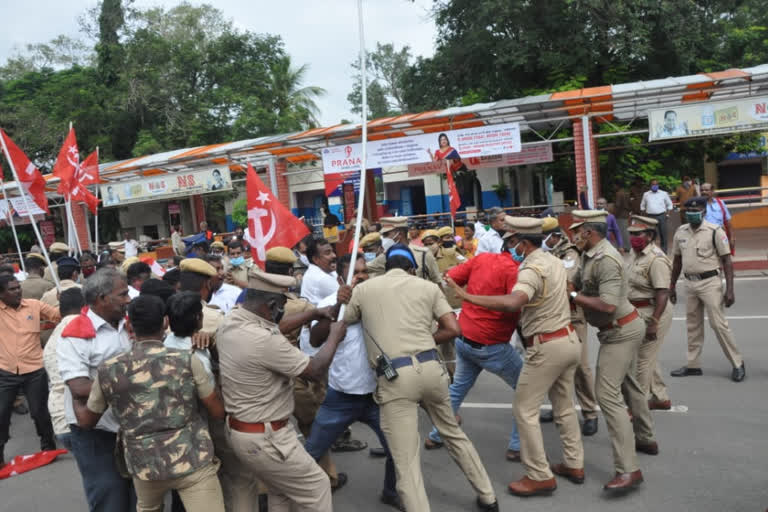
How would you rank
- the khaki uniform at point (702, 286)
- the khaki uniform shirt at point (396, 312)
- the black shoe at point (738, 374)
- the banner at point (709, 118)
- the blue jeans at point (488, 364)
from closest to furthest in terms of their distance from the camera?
the khaki uniform shirt at point (396, 312) < the blue jeans at point (488, 364) < the black shoe at point (738, 374) < the khaki uniform at point (702, 286) < the banner at point (709, 118)

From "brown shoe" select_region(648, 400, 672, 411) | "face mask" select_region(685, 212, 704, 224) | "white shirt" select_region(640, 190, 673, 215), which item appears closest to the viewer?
"brown shoe" select_region(648, 400, 672, 411)

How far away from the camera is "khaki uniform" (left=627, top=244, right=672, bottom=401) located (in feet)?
15.6

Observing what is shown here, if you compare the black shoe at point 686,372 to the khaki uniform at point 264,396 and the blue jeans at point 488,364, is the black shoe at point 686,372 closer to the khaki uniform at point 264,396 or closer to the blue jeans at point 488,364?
the blue jeans at point 488,364

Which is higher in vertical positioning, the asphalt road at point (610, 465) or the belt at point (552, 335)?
the belt at point (552, 335)

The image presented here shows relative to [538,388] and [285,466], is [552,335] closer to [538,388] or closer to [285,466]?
[538,388]

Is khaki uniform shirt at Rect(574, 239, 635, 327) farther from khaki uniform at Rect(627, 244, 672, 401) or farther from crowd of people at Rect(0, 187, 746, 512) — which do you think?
khaki uniform at Rect(627, 244, 672, 401)

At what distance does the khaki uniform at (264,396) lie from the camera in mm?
3098

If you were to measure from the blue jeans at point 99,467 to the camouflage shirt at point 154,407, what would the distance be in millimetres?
537

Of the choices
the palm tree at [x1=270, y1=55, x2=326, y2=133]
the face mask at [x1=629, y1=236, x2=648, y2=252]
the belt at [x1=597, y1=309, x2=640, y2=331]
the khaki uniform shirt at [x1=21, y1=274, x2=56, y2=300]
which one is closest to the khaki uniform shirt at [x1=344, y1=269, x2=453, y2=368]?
the belt at [x1=597, y1=309, x2=640, y2=331]

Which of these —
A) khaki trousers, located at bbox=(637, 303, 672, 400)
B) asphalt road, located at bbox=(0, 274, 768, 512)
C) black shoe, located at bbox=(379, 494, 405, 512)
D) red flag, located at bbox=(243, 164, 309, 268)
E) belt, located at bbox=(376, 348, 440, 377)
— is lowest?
asphalt road, located at bbox=(0, 274, 768, 512)

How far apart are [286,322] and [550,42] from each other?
18.5 metres

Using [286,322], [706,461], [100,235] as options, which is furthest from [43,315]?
[100,235]

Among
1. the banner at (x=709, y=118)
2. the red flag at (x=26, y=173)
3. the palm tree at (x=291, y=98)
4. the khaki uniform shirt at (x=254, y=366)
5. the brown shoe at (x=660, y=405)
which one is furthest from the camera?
the palm tree at (x=291, y=98)

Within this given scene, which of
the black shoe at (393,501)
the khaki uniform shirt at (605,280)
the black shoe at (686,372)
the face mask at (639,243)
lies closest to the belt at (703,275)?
the black shoe at (686,372)
